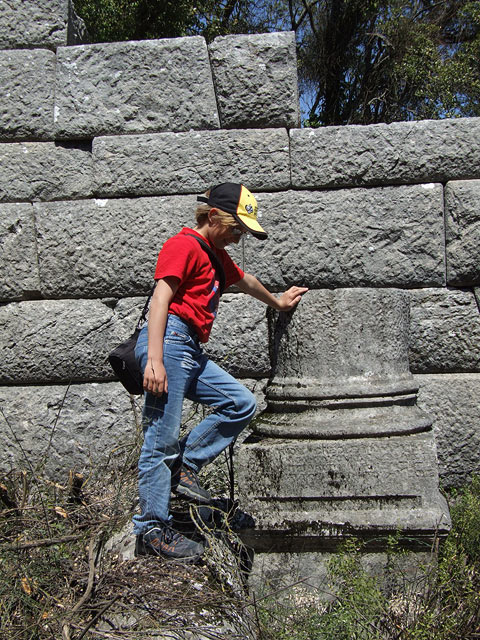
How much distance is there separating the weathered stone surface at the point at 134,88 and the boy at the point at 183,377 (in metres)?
1.39

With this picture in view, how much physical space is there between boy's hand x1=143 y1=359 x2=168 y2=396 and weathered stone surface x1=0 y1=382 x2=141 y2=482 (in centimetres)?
144

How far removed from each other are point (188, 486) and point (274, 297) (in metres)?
1.02

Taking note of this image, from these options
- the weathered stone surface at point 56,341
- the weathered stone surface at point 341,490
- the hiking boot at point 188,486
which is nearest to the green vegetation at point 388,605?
the weathered stone surface at point 341,490

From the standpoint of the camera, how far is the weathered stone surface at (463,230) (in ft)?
13.1

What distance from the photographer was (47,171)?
4266 mm

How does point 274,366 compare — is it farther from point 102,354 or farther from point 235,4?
point 235,4

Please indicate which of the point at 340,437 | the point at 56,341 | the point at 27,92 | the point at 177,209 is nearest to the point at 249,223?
the point at 340,437

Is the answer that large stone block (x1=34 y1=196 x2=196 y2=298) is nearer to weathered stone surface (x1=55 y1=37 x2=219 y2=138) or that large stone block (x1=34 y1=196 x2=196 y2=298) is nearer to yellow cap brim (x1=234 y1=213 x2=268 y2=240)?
weathered stone surface (x1=55 y1=37 x2=219 y2=138)

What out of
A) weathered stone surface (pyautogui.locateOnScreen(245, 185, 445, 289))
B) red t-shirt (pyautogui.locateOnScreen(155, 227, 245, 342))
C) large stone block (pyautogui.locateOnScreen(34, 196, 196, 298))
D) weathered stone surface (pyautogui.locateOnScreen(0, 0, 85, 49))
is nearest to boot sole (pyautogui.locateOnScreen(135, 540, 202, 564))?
red t-shirt (pyautogui.locateOnScreen(155, 227, 245, 342))

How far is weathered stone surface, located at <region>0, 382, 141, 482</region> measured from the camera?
418 centimetres

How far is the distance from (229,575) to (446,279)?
92.2 inches

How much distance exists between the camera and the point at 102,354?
4199 millimetres

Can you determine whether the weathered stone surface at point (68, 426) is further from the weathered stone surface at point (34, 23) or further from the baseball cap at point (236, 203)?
the weathered stone surface at point (34, 23)

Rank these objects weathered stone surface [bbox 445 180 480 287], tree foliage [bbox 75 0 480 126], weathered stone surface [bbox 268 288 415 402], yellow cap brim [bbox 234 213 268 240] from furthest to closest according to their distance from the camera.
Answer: tree foliage [bbox 75 0 480 126]
weathered stone surface [bbox 445 180 480 287]
weathered stone surface [bbox 268 288 415 402]
yellow cap brim [bbox 234 213 268 240]
